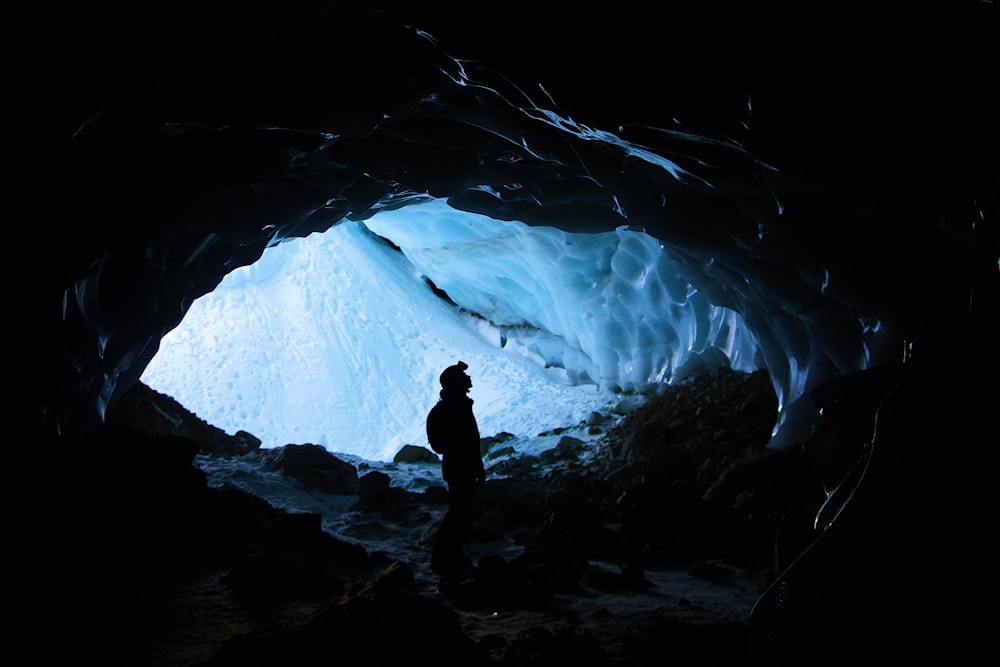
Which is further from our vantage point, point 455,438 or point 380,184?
point 380,184

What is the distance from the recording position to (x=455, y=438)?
398 cm

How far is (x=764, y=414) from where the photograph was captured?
6836 millimetres

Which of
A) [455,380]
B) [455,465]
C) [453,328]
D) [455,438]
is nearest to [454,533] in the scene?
[455,465]

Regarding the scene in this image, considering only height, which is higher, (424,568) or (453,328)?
(453,328)

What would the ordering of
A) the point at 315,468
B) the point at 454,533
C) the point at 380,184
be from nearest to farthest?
the point at 454,533 < the point at 380,184 < the point at 315,468

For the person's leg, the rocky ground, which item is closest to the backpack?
the person's leg

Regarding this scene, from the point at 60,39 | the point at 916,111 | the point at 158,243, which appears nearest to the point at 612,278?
the point at 158,243

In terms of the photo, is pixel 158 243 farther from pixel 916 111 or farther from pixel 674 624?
pixel 916 111

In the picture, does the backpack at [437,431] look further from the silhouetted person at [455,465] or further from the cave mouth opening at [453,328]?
the cave mouth opening at [453,328]

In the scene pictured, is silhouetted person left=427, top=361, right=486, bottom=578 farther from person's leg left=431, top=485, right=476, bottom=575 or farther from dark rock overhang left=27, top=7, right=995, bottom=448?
dark rock overhang left=27, top=7, right=995, bottom=448

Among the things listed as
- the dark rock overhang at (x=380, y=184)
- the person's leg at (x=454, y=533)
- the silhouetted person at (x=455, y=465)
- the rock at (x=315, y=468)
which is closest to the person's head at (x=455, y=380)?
the silhouetted person at (x=455, y=465)

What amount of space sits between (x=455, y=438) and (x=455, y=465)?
0.58 feet

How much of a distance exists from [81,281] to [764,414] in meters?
Result: 6.30

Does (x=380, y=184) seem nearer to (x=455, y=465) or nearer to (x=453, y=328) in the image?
(x=455, y=465)
